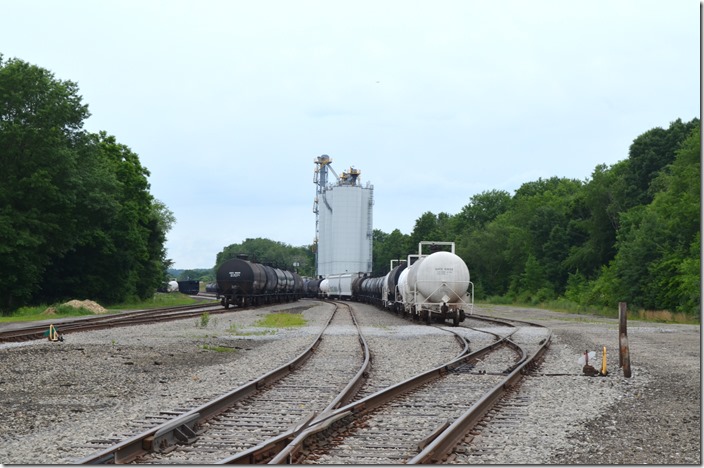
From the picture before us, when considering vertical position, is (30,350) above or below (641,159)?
below

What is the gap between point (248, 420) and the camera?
8.98 m

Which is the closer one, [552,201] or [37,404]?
[37,404]

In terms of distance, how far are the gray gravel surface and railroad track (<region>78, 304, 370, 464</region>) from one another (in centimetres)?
59

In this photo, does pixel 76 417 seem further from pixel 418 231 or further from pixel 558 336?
pixel 418 231

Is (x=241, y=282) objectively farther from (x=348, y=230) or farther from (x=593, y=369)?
(x=348, y=230)

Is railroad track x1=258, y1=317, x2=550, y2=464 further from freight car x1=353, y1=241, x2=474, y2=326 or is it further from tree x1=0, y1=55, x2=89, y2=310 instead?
tree x1=0, y1=55, x2=89, y2=310

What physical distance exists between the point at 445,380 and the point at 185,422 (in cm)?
584

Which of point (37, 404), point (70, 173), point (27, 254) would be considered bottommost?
point (37, 404)

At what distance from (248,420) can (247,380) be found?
3.68 meters

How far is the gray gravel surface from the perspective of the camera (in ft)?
25.2

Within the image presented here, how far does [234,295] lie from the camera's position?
1908 inches

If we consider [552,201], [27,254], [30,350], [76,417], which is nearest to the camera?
[76,417]

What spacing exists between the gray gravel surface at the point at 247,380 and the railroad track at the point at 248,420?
23.2 inches

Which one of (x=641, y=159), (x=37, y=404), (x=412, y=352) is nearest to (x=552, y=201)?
(x=641, y=159)
